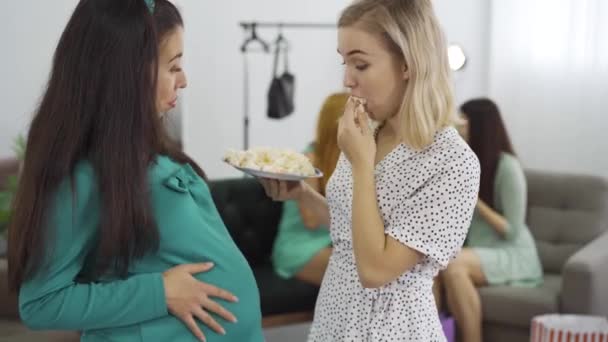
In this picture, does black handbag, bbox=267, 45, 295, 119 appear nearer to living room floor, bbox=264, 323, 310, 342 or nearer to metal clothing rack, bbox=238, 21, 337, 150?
metal clothing rack, bbox=238, 21, 337, 150

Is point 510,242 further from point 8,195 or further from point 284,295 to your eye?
point 8,195

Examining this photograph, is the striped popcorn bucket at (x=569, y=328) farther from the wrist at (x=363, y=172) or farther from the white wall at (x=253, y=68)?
the wrist at (x=363, y=172)

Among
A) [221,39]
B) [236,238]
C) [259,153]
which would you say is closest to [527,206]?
[236,238]

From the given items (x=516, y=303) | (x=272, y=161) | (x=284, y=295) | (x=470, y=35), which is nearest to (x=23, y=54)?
(x=284, y=295)

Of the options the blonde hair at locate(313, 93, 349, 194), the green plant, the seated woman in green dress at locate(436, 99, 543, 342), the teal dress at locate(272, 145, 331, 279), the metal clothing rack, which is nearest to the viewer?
the green plant

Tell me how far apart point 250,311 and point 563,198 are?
2778 mm

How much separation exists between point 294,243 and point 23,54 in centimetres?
147

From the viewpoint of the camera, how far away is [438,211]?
1605 mm

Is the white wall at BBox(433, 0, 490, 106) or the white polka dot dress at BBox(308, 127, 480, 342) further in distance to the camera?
the white wall at BBox(433, 0, 490, 106)

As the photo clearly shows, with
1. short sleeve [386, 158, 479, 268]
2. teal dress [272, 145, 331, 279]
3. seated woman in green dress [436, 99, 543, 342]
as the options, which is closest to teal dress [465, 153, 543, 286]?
seated woman in green dress [436, 99, 543, 342]

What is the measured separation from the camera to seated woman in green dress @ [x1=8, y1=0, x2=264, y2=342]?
1.41m

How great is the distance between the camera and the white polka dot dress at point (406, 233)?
1.60 metres

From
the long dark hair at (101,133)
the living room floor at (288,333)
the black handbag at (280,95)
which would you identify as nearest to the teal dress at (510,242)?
the living room floor at (288,333)

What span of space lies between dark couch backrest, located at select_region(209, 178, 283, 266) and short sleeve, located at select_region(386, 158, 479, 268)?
86.1 inches
